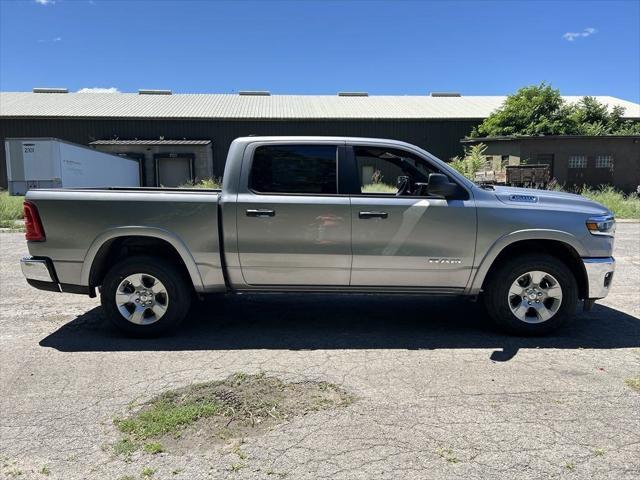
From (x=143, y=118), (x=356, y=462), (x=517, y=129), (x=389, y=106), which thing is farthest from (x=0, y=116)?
(x=356, y=462)

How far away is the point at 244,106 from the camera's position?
36.3 meters

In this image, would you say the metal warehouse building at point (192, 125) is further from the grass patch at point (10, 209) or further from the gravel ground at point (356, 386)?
the gravel ground at point (356, 386)

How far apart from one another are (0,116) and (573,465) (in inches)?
1476

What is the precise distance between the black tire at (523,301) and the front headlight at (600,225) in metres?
0.45

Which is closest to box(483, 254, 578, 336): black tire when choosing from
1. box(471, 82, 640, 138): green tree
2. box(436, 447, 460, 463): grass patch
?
box(436, 447, 460, 463): grass patch

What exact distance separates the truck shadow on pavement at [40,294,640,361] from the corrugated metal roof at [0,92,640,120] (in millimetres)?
28410

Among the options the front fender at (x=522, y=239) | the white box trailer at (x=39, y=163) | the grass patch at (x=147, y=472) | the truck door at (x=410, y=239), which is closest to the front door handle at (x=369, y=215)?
the truck door at (x=410, y=239)

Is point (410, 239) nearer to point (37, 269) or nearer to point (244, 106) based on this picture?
point (37, 269)

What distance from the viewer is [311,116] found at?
33812 mm

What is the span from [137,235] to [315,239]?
1.75 meters

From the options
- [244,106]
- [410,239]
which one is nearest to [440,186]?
[410,239]

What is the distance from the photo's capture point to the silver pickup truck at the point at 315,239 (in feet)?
16.3

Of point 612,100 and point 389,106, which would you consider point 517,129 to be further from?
point 612,100

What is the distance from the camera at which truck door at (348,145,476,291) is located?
497 centimetres
